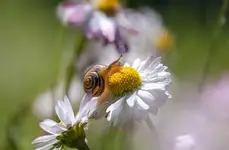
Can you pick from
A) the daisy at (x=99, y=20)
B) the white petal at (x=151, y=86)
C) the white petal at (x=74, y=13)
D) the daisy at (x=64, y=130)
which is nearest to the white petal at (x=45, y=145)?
the daisy at (x=64, y=130)

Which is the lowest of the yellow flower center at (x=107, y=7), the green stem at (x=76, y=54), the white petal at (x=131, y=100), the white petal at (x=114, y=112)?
the white petal at (x=114, y=112)

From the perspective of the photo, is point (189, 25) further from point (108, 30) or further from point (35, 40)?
point (108, 30)

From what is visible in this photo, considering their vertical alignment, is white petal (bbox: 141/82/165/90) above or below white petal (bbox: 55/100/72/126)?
above

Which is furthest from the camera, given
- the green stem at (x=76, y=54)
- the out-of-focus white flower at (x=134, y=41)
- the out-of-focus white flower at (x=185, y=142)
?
the out-of-focus white flower at (x=134, y=41)

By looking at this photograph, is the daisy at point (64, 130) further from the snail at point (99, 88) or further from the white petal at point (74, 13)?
the white petal at point (74, 13)

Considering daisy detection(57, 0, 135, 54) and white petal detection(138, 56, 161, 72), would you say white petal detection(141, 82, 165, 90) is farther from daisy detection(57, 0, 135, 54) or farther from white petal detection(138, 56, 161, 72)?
daisy detection(57, 0, 135, 54)

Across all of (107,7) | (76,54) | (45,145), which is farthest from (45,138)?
(107,7)

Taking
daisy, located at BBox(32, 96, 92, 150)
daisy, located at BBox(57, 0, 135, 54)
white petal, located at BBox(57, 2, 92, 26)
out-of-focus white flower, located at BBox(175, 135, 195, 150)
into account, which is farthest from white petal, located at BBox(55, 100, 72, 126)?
white petal, located at BBox(57, 2, 92, 26)

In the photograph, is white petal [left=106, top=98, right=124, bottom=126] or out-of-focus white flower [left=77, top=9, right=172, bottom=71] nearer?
white petal [left=106, top=98, right=124, bottom=126]
